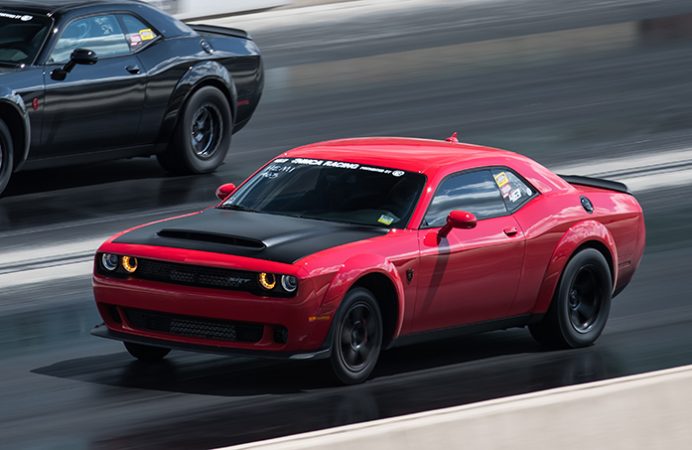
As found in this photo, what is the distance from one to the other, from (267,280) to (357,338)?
0.63 metres

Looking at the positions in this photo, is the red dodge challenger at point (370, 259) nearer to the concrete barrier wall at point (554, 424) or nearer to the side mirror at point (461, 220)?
the side mirror at point (461, 220)

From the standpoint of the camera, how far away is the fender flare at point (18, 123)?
13.9 m

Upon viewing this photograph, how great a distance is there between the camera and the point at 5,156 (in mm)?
14008

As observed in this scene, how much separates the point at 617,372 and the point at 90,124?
615 cm

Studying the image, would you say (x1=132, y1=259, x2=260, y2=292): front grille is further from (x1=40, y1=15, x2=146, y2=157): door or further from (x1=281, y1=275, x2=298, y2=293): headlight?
(x1=40, y1=15, x2=146, y2=157): door

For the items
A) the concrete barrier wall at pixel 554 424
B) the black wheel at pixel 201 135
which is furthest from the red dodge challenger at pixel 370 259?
the black wheel at pixel 201 135

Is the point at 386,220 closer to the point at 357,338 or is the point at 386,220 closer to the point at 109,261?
the point at 357,338

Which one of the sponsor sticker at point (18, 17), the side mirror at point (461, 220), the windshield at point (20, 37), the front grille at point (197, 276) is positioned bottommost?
the windshield at point (20, 37)

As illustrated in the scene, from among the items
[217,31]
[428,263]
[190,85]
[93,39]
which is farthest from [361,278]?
[217,31]

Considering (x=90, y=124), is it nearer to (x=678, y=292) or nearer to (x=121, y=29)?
(x=121, y=29)

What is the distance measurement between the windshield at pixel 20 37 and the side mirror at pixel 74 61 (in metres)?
0.24

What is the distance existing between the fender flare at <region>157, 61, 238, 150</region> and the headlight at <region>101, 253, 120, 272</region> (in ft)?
20.0

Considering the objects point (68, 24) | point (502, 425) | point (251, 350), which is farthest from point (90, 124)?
point (502, 425)

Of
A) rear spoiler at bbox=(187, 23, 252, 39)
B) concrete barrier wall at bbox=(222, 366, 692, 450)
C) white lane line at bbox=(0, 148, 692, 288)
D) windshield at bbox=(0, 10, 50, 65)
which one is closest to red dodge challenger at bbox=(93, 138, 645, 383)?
concrete barrier wall at bbox=(222, 366, 692, 450)
